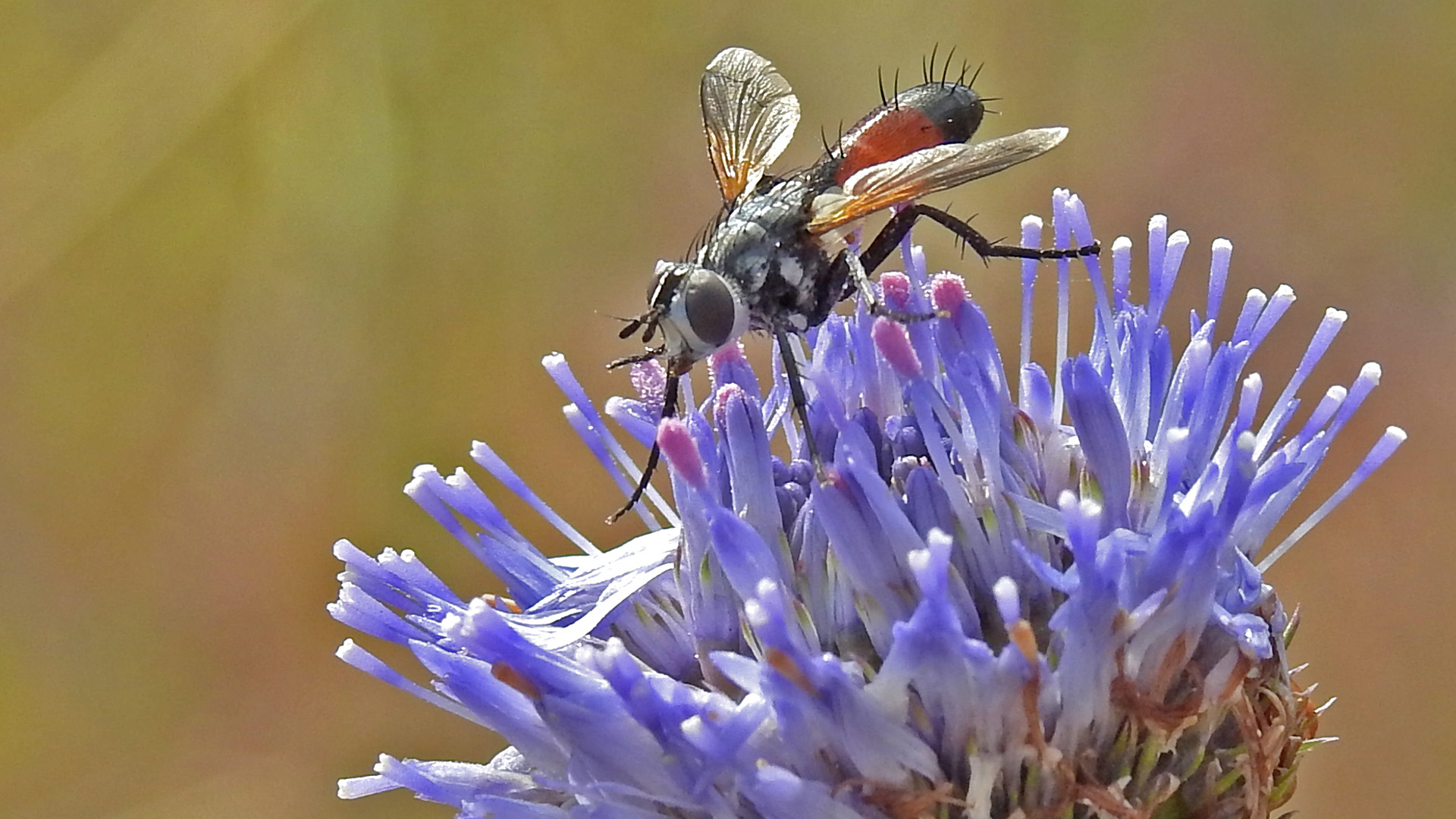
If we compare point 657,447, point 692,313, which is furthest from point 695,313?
point 657,447

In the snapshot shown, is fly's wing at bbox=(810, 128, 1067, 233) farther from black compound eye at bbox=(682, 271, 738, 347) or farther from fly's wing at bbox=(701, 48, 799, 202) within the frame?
fly's wing at bbox=(701, 48, 799, 202)

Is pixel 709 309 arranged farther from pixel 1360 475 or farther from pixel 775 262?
pixel 1360 475

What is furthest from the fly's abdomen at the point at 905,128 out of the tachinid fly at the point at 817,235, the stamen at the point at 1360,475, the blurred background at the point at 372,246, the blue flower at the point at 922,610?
Result: the blurred background at the point at 372,246

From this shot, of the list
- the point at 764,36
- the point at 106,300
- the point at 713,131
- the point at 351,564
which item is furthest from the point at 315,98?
the point at 351,564

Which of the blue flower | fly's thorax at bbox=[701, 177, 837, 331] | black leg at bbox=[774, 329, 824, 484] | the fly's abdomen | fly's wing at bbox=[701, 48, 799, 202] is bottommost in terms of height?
the blue flower

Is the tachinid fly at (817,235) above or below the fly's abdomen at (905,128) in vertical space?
below

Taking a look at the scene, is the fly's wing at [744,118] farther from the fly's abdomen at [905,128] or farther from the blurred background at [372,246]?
the blurred background at [372,246]

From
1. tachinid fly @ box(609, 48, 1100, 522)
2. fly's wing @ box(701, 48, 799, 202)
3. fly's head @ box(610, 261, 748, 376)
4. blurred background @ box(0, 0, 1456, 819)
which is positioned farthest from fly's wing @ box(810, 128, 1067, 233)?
blurred background @ box(0, 0, 1456, 819)
